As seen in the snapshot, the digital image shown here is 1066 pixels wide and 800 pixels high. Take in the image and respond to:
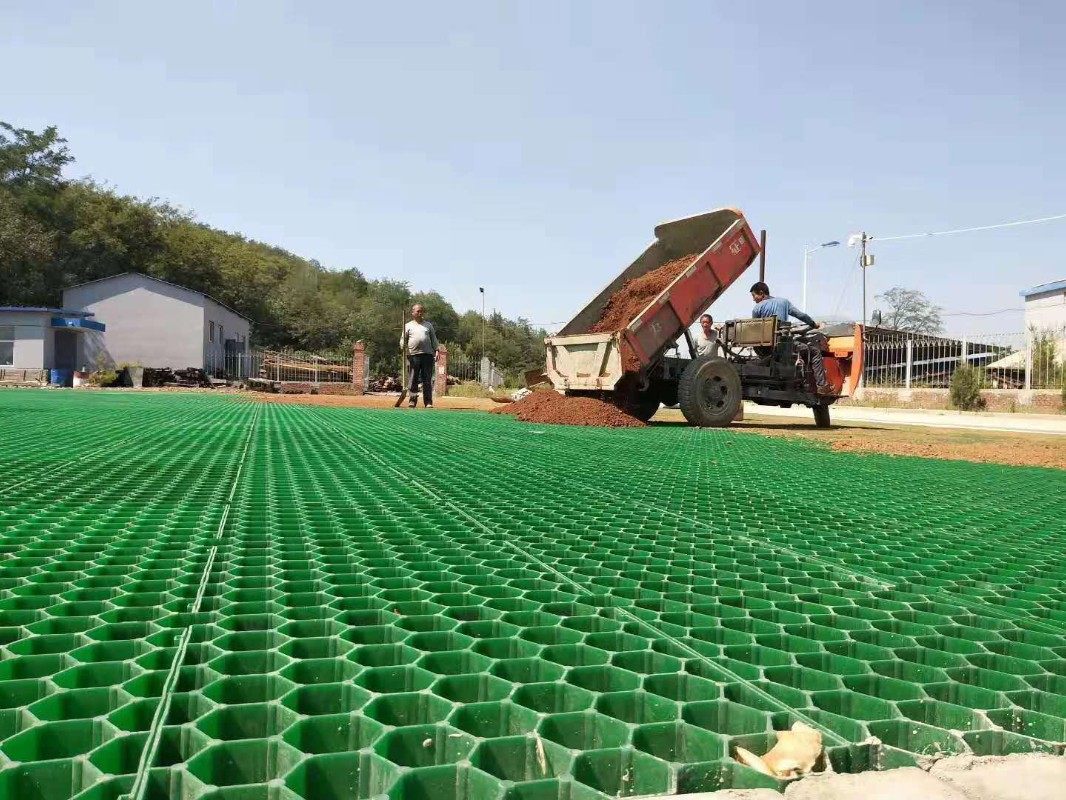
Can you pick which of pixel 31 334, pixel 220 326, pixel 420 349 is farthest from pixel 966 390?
pixel 220 326

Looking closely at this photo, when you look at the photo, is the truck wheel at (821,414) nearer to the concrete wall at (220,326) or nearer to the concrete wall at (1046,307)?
the concrete wall at (1046,307)

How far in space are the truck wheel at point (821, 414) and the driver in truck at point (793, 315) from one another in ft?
0.97

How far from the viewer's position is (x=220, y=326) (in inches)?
1515

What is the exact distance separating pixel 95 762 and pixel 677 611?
1313 mm

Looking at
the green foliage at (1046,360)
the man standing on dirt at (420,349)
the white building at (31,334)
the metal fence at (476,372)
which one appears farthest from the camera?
the metal fence at (476,372)

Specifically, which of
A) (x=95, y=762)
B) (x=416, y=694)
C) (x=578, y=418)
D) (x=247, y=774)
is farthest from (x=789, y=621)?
(x=578, y=418)

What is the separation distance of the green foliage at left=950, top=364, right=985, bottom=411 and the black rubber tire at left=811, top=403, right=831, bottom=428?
932cm

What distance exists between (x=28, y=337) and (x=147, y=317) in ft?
16.2

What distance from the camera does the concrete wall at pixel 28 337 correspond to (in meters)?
29.8

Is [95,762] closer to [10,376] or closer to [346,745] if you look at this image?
[346,745]

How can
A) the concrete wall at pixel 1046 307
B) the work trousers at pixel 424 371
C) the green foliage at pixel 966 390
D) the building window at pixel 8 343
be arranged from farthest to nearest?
the building window at pixel 8 343 → the concrete wall at pixel 1046 307 → the green foliage at pixel 966 390 → the work trousers at pixel 424 371

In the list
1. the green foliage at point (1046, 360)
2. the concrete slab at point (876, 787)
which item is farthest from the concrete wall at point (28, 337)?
the concrete slab at point (876, 787)

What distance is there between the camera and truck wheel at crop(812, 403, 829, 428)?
433 inches

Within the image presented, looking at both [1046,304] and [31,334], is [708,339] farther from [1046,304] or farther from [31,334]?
[31,334]
